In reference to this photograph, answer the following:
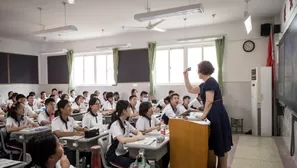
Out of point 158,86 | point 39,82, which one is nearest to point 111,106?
point 158,86

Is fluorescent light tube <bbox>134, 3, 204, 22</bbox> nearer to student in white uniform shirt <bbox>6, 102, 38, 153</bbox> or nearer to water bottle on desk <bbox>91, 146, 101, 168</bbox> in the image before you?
student in white uniform shirt <bbox>6, 102, 38, 153</bbox>

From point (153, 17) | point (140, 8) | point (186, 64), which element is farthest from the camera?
point (186, 64)

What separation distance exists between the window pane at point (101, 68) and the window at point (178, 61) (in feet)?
8.24

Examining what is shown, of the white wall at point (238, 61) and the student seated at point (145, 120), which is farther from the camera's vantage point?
the white wall at point (238, 61)

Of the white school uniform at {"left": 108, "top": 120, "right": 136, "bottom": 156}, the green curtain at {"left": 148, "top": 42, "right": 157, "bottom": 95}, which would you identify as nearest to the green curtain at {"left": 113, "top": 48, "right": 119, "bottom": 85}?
the green curtain at {"left": 148, "top": 42, "right": 157, "bottom": 95}

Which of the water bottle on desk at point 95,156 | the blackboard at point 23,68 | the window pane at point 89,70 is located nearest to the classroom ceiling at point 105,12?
the blackboard at point 23,68

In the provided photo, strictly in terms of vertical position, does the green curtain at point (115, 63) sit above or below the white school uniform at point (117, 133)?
above

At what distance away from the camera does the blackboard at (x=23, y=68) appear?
995 cm

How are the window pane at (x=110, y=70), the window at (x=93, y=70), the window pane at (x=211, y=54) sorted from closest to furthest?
the window pane at (x=211, y=54) → the window pane at (x=110, y=70) → the window at (x=93, y=70)

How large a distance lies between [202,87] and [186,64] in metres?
5.57

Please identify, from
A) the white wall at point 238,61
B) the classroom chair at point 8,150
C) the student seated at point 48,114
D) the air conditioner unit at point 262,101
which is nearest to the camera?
the classroom chair at point 8,150

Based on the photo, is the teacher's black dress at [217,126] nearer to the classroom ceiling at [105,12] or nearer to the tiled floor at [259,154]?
the tiled floor at [259,154]

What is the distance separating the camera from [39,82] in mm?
11156

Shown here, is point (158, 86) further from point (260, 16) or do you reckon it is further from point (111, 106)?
point (260, 16)
